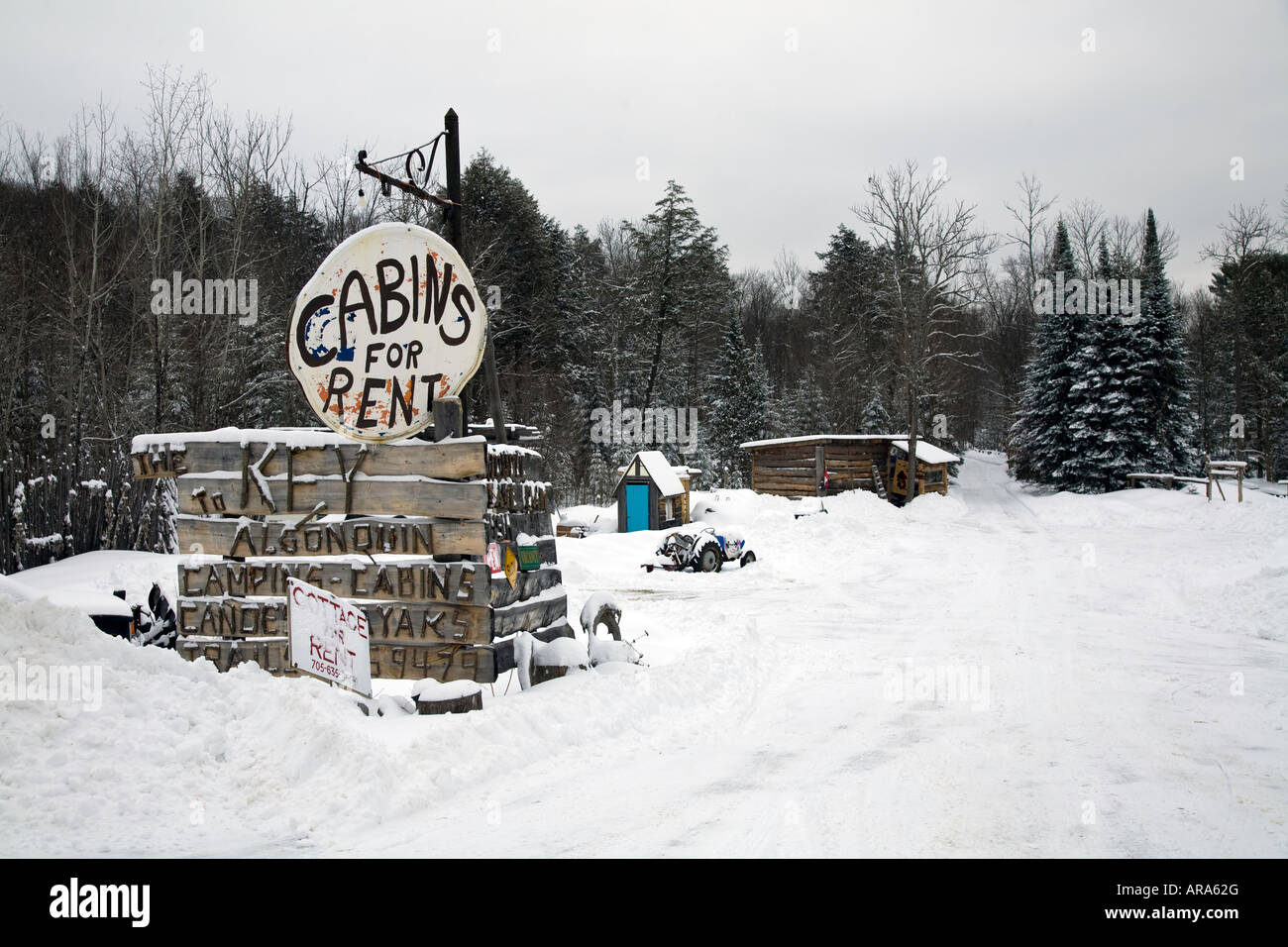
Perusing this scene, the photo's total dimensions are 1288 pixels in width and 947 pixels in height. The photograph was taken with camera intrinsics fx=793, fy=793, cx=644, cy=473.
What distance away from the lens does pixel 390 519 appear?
6801 millimetres

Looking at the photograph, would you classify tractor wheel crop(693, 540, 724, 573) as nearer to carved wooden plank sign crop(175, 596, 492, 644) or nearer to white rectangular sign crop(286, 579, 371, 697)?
carved wooden plank sign crop(175, 596, 492, 644)

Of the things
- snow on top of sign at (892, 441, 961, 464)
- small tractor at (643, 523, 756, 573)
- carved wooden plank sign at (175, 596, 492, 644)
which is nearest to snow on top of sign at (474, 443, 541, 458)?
carved wooden plank sign at (175, 596, 492, 644)

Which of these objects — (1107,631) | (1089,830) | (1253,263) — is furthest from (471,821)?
(1253,263)

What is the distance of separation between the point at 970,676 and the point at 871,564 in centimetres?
1101

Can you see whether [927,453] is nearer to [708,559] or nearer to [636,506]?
[636,506]

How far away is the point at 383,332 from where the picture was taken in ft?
22.7

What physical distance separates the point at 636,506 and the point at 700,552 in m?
9.12

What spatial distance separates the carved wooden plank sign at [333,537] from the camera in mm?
6699

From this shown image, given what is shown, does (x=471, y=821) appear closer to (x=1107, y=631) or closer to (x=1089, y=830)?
(x=1089, y=830)

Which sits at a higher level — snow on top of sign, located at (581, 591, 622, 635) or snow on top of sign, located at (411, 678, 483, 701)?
snow on top of sign, located at (581, 591, 622, 635)

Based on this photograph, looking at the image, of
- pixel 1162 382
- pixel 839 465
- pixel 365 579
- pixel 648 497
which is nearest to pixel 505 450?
pixel 365 579

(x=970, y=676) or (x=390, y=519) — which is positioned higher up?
(x=390, y=519)

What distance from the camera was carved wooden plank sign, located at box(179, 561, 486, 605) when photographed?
→ 672cm

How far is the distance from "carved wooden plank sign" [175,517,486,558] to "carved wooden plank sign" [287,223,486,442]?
80 cm
